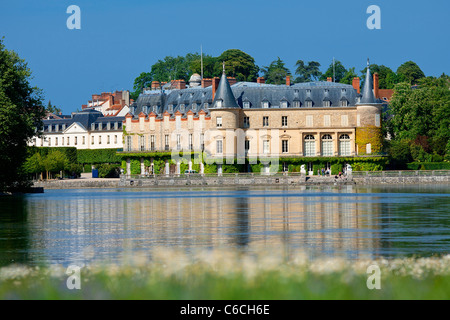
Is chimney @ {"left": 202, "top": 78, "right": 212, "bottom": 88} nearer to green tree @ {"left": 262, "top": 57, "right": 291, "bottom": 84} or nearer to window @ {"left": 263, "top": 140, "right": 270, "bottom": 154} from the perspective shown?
window @ {"left": 263, "top": 140, "right": 270, "bottom": 154}

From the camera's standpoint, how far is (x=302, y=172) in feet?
271

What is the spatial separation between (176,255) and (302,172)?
62.4m

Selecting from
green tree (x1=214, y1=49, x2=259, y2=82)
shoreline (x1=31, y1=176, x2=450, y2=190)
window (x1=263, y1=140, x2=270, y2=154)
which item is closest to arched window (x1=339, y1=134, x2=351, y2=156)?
window (x1=263, y1=140, x2=270, y2=154)

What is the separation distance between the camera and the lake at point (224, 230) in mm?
22281

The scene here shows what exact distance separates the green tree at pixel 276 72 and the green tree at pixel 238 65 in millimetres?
12185

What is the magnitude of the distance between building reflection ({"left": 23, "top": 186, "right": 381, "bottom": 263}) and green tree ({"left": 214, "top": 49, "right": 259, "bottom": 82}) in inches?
3626

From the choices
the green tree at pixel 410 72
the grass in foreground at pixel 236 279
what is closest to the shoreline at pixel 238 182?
the grass in foreground at pixel 236 279

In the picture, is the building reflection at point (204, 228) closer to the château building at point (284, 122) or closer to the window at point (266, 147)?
the château building at point (284, 122)

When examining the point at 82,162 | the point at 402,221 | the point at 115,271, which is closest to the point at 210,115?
the point at 82,162

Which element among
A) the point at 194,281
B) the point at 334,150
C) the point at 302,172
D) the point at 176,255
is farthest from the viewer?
the point at 334,150

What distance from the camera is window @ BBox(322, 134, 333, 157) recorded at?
9375cm

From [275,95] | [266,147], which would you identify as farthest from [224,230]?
[275,95]

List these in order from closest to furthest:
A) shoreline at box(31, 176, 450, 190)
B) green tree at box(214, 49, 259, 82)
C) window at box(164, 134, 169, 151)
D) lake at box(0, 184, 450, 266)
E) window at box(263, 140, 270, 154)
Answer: lake at box(0, 184, 450, 266)
shoreline at box(31, 176, 450, 190)
window at box(263, 140, 270, 154)
window at box(164, 134, 169, 151)
green tree at box(214, 49, 259, 82)
